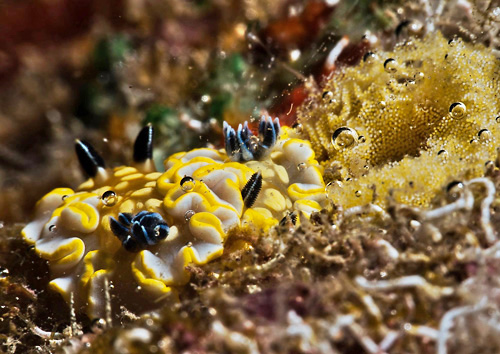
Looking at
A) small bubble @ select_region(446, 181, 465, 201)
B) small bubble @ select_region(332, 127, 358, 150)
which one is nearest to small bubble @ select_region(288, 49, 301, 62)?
small bubble @ select_region(332, 127, 358, 150)

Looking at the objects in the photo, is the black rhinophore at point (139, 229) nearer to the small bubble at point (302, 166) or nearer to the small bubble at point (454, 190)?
the small bubble at point (302, 166)

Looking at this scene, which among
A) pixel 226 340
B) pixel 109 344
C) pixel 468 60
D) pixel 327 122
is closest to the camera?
pixel 226 340

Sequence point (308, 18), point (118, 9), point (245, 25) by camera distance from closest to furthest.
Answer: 1. point (308, 18)
2. point (245, 25)
3. point (118, 9)

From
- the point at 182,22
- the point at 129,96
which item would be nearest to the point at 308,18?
the point at 182,22

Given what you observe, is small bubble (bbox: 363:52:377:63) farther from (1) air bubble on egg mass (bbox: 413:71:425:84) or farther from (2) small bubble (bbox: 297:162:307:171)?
(2) small bubble (bbox: 297:162:307:171)

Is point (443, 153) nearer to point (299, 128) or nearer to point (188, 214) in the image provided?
point (299, 128)

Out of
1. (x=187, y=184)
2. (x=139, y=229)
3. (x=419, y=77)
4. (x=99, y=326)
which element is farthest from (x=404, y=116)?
(x=99, y=326)

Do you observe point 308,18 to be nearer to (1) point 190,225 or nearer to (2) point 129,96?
(2) point 129,96
